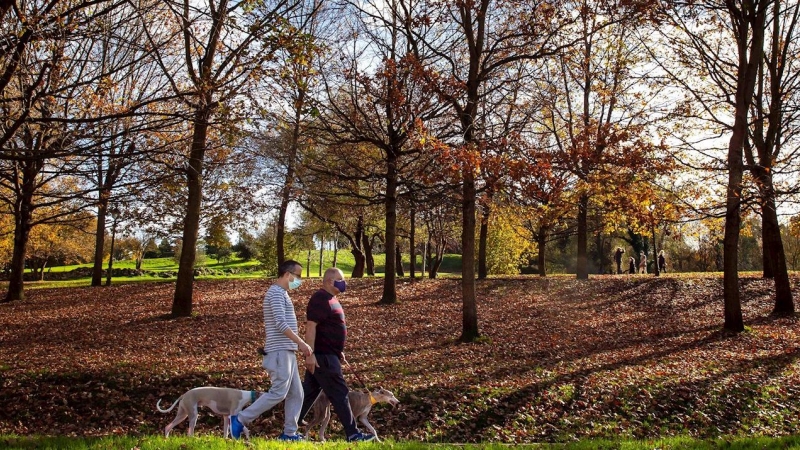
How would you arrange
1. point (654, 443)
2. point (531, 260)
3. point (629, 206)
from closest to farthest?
point (654, 443) < point (629, 206) < point (531, 260)

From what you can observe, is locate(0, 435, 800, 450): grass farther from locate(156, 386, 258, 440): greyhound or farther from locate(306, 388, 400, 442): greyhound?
locate(306, 388, 400, 442): greyhound

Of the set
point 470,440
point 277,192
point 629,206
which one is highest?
point 277,192

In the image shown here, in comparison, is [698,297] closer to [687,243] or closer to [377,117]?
[377,117]

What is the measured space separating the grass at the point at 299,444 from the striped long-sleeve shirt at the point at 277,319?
0.98 m

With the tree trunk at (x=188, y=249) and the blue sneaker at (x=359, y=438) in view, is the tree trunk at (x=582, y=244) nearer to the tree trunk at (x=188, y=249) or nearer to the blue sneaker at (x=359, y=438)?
the tree trunk at (x=188, y=249)

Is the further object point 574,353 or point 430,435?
point 574,353

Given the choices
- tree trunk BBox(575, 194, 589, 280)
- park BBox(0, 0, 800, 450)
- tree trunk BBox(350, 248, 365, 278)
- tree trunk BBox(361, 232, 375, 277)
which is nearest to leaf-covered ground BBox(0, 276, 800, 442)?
park BBox(0, 0, 800, 450)

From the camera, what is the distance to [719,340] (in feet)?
44.5

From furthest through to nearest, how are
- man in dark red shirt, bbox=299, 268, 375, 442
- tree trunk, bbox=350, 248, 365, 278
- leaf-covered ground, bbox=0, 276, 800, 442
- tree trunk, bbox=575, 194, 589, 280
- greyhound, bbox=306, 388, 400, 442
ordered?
tree trunk, bbox=350, 248, 365, 278, tree trunk, bbox=575, 194, 589, 280, leaf-covered ground, bbox=0, 276, 800, 442, greyhound, bbox=306, 388, 400, 442, man in dark red shirt, bbox=299, 268, 375, 442

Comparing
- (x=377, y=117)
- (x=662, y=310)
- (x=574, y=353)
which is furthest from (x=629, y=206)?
(x=377, y=117)

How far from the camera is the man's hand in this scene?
5.80 m

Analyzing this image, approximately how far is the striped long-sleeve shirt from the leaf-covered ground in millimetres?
2118

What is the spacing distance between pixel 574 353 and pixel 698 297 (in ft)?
33.9

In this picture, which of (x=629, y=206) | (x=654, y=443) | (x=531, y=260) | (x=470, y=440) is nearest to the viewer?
(x=654, y=443)
